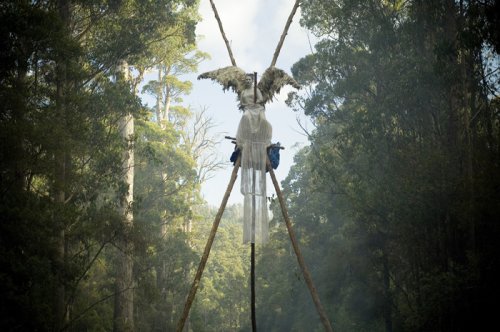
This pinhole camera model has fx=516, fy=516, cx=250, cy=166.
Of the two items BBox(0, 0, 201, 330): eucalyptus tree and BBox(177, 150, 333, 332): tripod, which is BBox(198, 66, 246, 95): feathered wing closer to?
BBox(177, 150, 333, 332): tripod

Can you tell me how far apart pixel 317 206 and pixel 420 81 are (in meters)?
10.0

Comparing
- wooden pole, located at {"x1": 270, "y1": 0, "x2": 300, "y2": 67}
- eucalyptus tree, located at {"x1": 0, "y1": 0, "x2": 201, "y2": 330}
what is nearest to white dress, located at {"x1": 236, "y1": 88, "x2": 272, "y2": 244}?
wooden pole, located at {"x1": 270, "y1": 0, "x2": 300, "y2": 67}

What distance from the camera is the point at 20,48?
6.48 metres

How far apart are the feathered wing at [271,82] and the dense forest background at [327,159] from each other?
8.78ft

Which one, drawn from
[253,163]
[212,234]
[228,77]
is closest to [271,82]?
[228,77]

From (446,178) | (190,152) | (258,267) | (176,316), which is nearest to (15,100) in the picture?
(446,178)

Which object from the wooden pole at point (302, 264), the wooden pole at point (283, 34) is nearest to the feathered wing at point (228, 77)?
the wooden pole at point (283, 34)

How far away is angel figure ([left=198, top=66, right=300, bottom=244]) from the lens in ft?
18.4

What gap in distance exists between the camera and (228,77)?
6.05m

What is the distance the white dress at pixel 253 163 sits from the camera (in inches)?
220

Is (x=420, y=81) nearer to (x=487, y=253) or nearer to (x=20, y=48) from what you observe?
(x=487, y=253)

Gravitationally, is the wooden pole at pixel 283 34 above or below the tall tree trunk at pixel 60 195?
above

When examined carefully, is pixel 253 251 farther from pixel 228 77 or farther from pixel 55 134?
pixel 55 134

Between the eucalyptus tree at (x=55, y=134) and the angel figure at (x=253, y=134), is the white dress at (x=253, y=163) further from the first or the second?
the eucalyptus tree at (x=55, y=134)
